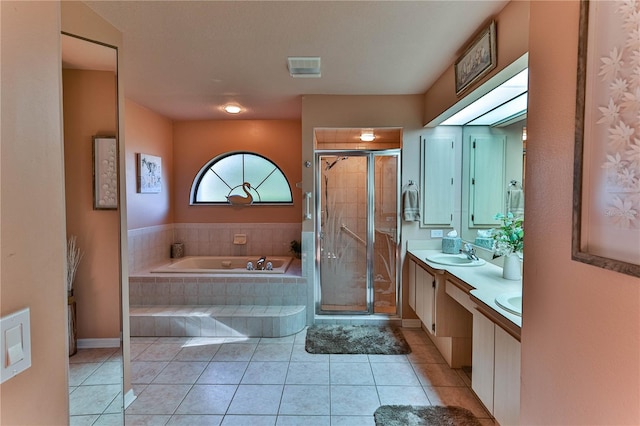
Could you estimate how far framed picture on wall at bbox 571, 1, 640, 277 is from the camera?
583mm

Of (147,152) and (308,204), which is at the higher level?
(147,152)

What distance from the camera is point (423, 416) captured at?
2027 mm

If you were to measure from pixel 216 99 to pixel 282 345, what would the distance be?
2834mm

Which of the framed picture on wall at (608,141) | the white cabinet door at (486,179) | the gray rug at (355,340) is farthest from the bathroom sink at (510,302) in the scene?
the gray rug at (355,340)

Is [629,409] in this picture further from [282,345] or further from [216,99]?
[216,99]

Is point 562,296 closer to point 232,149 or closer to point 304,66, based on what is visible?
point 304,66

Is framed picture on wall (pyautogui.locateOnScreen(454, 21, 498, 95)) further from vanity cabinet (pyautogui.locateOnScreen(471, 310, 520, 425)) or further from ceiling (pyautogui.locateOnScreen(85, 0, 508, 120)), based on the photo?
vanity cabinet (pyautogui.locateOnScreen(471, 310, 520, 425))

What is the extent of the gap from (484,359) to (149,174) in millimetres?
4067

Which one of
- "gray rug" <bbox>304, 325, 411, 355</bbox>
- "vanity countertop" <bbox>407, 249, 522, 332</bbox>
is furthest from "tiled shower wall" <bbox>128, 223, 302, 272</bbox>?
"vanity countertop" <bbox>407, 249, 522, 332</bbox>

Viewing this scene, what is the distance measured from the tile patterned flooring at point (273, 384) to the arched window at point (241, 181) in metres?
2.19

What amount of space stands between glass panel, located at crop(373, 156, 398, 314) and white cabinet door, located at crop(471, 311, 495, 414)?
168 centimetres

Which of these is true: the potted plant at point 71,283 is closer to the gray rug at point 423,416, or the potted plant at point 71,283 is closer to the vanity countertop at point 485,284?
the gray rug at point 423,416

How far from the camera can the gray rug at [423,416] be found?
197 cm

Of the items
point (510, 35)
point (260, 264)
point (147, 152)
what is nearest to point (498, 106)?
point (510, 35)
